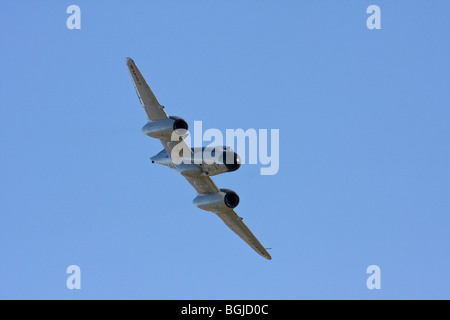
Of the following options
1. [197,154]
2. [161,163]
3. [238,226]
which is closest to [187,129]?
[197,154]

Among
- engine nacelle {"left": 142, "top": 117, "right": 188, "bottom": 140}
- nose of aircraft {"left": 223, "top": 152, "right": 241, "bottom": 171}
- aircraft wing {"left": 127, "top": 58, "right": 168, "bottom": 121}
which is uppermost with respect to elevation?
aircraft wing {"left": 127, "top": 58, "right": 168, "bottom": 121}

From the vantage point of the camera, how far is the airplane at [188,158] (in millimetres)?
70188

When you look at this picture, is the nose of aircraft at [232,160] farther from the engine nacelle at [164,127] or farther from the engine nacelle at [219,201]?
the engine nacelle at [219,201]

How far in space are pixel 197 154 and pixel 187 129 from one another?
2.17 metres

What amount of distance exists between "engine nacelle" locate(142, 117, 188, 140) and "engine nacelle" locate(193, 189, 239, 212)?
743 centimetres

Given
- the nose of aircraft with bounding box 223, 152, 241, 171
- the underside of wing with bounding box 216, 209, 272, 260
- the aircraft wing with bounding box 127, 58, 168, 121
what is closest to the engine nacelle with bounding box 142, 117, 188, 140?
the aircraft wing with bounding box 127, 58, 168, 121

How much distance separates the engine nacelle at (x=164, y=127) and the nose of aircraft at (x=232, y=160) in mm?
4238

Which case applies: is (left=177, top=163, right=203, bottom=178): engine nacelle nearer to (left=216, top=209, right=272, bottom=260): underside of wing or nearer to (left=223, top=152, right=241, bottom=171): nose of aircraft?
(left=223, top=152, right=241, bottom=171): nose of aircraft

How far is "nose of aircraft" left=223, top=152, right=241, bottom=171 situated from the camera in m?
69.0

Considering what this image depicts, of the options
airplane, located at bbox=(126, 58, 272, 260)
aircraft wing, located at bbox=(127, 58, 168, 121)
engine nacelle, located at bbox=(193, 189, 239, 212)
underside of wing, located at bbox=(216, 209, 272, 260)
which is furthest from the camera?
underside of wing, located at bbox=(216, 209, 272, 260)

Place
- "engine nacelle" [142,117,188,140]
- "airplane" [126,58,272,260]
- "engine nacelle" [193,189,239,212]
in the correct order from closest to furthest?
1. "airplane" [126,58,272,260]
2. "engine nacelle" [142,117,188,140]
3. "engine nacelle" [193,189,239,212]

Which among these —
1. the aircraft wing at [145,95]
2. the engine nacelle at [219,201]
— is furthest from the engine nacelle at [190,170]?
the aircraft wing at [145,95]

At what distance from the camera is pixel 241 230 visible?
3184 inches
